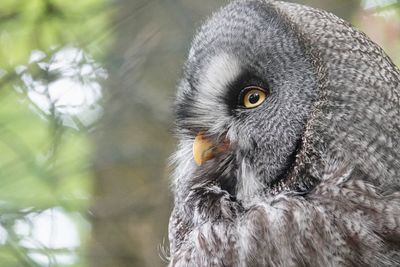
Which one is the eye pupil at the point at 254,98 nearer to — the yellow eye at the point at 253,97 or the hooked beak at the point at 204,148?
the yellow eye at the point at 253,97

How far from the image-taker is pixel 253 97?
200 centimetres

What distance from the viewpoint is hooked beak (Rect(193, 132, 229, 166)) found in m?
2.03

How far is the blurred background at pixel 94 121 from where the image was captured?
242 cm

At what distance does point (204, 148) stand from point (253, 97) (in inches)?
7.2

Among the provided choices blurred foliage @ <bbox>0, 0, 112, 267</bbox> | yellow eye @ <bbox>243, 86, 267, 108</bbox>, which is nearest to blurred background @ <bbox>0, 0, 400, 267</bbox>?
blurred foliage @ <bbox>0, 0, 112, 267</bbox>

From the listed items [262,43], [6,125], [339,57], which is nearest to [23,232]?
[6,125]

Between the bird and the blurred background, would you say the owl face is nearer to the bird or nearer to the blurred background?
the bird

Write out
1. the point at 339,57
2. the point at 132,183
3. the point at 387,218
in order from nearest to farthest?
the point at 387,218 < the point at 339,57 < the point at 132,183

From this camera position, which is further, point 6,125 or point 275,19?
point 6,125

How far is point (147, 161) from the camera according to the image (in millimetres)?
2822

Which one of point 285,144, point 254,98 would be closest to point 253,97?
point 254,98

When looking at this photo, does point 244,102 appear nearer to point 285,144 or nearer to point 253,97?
point 253,97

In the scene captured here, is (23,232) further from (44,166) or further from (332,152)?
→ (332,152)

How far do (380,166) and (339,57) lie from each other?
→ 0.94ft
